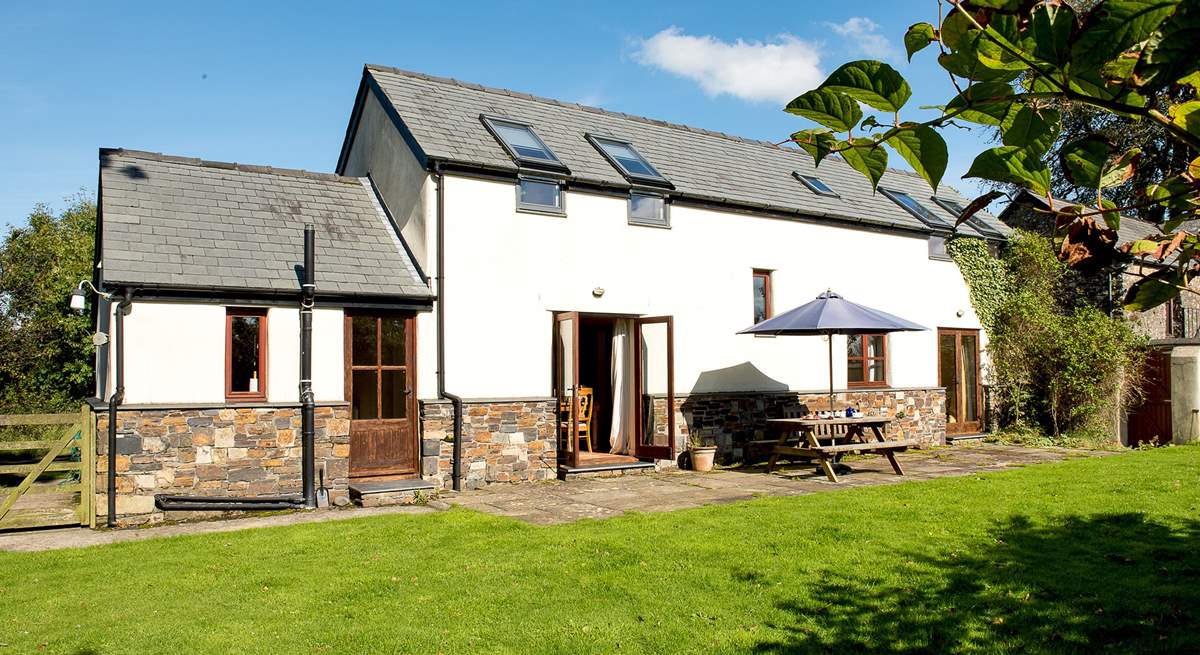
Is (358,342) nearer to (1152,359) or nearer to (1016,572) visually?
(1016,572)

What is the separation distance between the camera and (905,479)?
11.1m

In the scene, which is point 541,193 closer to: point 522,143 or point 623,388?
point 522,143

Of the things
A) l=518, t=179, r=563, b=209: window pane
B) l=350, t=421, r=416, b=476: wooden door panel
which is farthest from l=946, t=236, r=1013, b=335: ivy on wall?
l=350, t=421, r=416, b=476: wooden door panel

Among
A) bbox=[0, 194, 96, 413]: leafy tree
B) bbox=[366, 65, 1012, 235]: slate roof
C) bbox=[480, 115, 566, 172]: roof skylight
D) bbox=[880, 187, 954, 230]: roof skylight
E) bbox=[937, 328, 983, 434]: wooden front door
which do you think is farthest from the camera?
bbox=[0, 194, 96, 413]: leafy tree

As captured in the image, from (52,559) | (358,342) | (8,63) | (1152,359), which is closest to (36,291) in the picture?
(8,63)

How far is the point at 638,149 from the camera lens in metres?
14.7

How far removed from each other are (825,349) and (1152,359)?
7.57m

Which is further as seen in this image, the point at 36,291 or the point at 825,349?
the point at 36,291

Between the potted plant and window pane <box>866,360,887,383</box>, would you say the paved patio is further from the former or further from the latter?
window pane <box>866,360,887,383</box>

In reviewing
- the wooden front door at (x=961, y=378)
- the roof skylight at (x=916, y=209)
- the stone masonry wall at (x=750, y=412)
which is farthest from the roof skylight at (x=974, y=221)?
the stone masonry wall at (x=750, y=412)

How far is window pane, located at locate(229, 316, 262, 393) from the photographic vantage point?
9.95m

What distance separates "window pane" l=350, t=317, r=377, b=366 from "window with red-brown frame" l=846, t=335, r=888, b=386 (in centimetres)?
836

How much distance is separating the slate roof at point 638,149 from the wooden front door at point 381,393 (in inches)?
92.7

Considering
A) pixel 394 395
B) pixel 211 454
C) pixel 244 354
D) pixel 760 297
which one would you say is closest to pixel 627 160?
pixel 760 297
